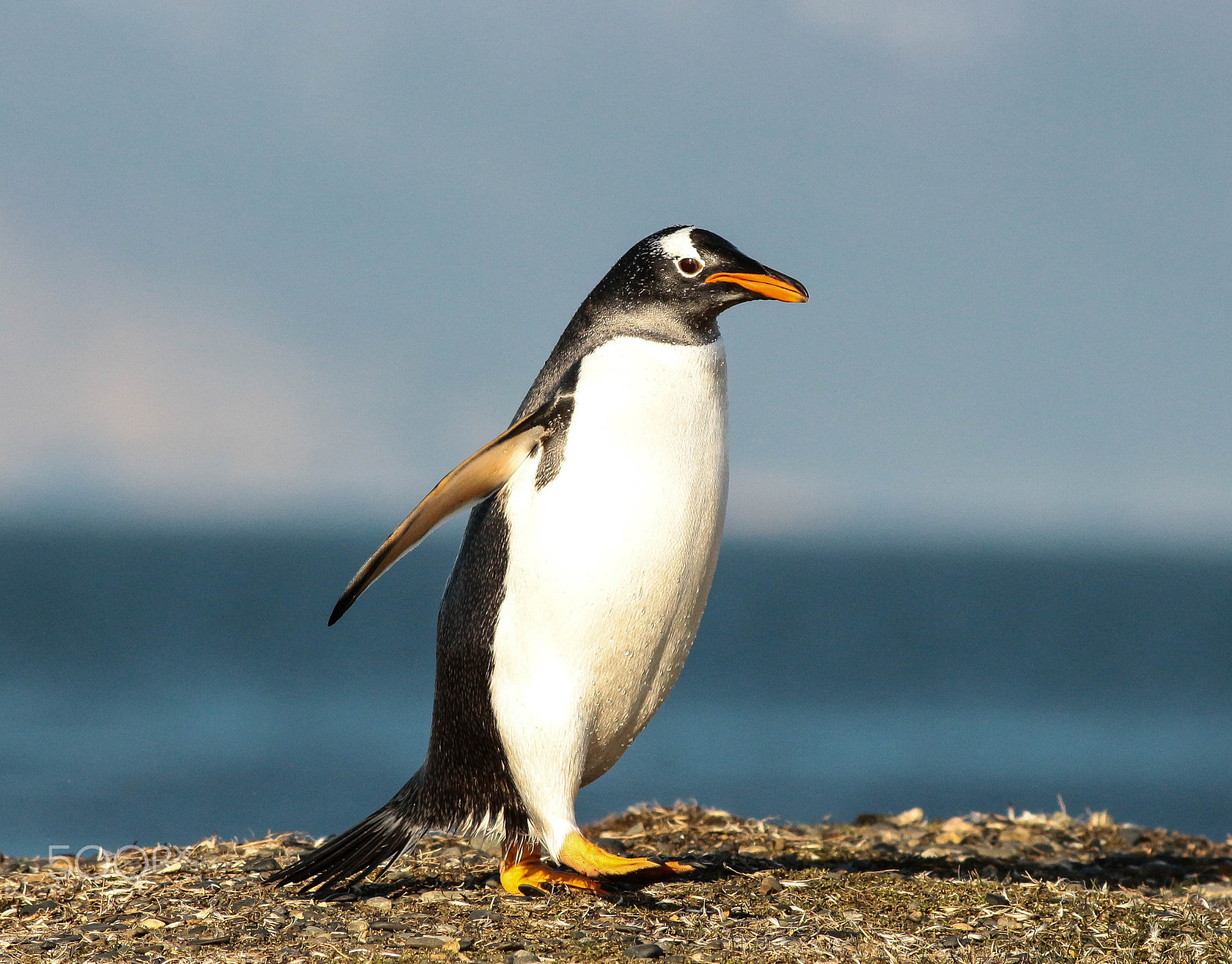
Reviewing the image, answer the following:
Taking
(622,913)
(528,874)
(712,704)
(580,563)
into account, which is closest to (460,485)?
(580,563)

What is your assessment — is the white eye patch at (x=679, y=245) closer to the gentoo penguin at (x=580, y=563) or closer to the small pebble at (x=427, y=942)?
the gentoo penguin at (x=580, y=563)

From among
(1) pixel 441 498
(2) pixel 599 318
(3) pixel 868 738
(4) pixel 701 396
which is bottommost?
(3) pixel 868 738

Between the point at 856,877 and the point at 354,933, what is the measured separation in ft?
5.85

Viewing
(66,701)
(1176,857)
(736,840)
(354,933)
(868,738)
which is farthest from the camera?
(66,701)

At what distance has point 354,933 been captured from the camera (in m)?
3.77

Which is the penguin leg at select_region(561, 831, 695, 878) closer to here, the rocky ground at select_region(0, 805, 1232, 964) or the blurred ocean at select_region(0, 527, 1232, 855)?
the rocky ground at select_region(0, 805, 1232, 964)

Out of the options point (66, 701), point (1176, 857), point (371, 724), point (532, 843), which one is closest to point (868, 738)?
point (371, 724)

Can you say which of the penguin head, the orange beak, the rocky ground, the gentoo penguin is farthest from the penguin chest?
the rocky ground

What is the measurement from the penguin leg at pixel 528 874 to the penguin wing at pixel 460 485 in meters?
1.04

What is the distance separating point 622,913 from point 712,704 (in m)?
34.0

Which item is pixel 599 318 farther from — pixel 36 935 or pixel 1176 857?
pixel 1176 857

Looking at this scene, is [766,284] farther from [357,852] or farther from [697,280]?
[357,852]

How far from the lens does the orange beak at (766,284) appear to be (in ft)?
13.9

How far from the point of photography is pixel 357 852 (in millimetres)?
4371
